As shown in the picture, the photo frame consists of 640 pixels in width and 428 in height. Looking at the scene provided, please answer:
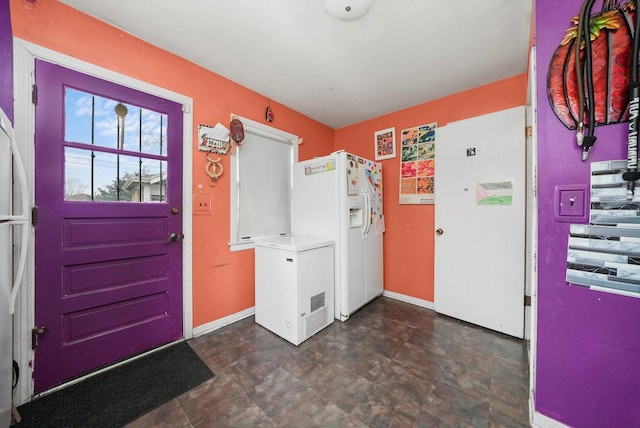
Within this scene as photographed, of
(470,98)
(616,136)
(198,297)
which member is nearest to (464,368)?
(616,136)

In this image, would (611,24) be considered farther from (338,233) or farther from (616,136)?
(338,233)

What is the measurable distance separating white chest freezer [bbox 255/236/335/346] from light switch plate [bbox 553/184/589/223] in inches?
66.5

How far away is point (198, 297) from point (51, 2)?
241cm

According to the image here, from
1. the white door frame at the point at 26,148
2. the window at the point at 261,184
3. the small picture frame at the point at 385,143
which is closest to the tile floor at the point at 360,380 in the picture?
the white door frame at the point at 26,148

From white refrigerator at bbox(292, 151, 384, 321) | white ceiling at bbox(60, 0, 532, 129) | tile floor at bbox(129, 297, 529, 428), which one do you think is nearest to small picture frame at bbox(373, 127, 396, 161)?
white refrigerator at bbox(292, 151, 384, 321)

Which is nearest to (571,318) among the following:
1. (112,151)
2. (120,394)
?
(120,394)

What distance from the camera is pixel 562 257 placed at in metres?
1.16

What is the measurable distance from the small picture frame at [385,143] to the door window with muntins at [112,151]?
2.58 m

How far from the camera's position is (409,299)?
9.68 feet

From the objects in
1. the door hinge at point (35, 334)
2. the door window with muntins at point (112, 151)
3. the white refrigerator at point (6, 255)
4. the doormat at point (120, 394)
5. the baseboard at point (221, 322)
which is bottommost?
the doormat at point (120, 394)

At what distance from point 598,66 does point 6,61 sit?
10.5 ft

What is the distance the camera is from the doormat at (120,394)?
1.32m

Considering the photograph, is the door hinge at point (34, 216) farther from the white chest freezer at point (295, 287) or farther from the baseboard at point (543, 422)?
the baseboard at point (543, 422)

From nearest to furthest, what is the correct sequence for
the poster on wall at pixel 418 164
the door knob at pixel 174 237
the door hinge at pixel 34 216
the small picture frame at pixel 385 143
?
the door hinge at pixel 34 216
the door knob at pixel 174 237
the poster on wall at pixel 418 164
the small picture frame at pixel 385 143
